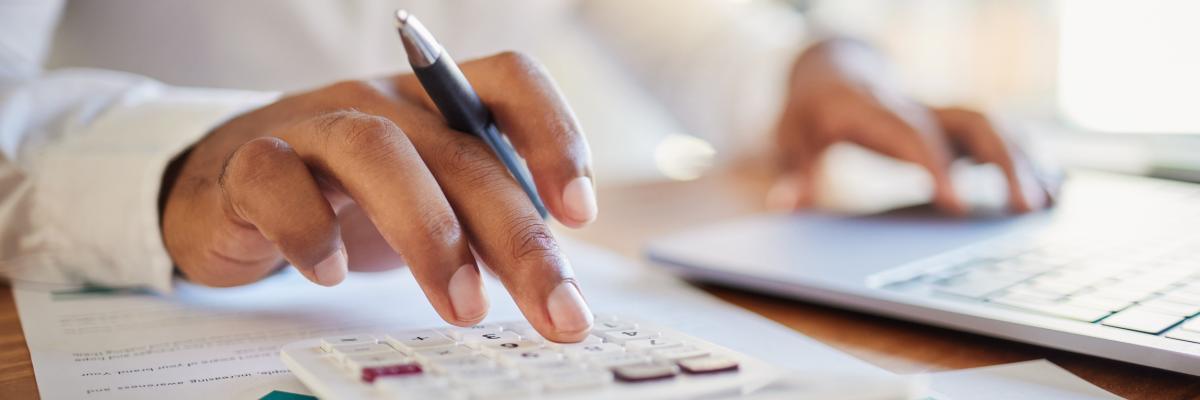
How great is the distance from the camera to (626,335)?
378 millimetres

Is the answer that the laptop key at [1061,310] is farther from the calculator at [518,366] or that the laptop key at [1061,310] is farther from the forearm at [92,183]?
the forearm at [92,183]

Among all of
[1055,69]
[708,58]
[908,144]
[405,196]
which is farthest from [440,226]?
[1055,69]

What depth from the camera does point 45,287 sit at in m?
0.57

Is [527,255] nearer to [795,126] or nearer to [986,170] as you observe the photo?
[795,126]

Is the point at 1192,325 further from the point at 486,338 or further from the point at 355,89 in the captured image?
the point at 355,89

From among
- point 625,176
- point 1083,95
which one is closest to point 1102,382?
point 625,176

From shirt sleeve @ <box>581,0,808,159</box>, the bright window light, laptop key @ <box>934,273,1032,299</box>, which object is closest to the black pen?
laptop key @ <box>934,273,1032,299</box>

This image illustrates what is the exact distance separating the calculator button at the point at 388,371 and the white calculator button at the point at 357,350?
3cm

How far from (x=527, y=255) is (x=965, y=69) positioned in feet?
5.04

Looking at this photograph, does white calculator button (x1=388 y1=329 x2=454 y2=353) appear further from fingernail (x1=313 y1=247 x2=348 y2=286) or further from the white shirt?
the white shirt

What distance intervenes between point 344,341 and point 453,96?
13 centimetres

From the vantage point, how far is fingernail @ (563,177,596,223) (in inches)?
17.0

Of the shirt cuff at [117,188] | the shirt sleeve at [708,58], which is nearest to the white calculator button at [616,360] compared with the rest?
the shirt cuff at [117,188]

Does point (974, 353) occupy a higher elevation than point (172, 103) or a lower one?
lower
